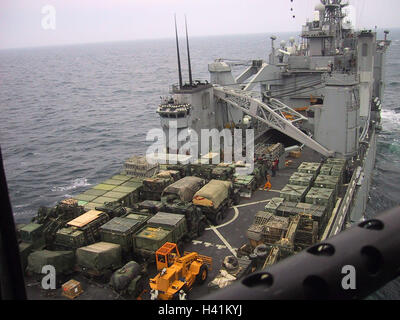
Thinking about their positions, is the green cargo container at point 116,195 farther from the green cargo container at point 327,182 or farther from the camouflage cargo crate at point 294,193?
the green cargo container at point 327,182

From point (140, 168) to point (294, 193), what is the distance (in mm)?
11268

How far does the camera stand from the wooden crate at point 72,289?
683 inches

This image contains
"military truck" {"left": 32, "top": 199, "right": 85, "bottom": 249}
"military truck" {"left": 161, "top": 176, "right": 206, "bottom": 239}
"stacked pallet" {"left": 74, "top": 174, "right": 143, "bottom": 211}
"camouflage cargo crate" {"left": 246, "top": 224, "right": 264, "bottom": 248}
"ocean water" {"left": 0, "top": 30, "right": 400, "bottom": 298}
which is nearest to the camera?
"camouflage cargo crate" {"left": 246, "top": 224, "right": 264, "bottom": 248}

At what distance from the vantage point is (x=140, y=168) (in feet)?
95.0

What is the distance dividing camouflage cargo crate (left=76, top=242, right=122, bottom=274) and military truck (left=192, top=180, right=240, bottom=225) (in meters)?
6.69

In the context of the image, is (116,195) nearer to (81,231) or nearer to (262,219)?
(81,231)

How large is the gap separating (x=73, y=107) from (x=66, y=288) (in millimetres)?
84782

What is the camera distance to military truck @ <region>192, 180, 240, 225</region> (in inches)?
953

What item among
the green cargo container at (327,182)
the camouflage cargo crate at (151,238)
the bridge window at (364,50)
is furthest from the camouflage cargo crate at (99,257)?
the bridge window at (364,50)

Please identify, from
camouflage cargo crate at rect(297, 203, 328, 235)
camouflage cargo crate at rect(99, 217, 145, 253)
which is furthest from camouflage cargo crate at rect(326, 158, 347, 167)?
camouflage cargo crate at rect(99, 217, 145, 253)

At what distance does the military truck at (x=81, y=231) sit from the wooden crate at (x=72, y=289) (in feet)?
8.66

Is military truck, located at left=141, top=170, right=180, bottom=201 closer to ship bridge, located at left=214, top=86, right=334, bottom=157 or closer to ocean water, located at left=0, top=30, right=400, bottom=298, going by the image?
ship bridge, located at left=214, top=86, right=334, bottom=157

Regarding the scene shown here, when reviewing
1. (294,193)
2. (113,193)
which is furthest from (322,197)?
(113,193)
